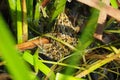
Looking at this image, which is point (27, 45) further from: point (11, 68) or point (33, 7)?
point (11, 68)

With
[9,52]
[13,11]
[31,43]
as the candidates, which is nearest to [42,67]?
[31,43]

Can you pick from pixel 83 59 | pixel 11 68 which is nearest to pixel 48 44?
pixel 83 59

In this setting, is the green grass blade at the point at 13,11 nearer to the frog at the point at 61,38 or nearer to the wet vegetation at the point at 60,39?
the wet vegetation at the point at 60,39

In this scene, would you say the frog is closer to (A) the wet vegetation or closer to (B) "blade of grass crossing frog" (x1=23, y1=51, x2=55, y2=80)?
(A) the wet vegetation

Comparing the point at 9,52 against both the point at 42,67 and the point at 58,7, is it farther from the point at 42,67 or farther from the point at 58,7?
the point at 58,7

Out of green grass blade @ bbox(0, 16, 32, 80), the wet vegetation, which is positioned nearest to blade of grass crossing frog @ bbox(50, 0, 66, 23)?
the wet vegetation

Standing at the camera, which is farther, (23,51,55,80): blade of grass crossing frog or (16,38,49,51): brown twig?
(16,38,49,51): brown twig

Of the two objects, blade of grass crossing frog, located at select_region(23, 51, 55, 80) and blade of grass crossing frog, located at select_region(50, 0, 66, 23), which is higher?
blade of grass crossing frog, located at select_region(50, 0, 66, 23)

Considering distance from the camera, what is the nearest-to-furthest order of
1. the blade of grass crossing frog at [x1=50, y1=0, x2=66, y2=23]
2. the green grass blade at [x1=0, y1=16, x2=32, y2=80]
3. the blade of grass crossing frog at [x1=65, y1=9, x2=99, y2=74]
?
the green grass blade at [x1=0, y1=16, x2=32, y2=80], the blade of grass crossing frog at [x1=65, y1=9, x2=99, y2=74], the blade of grass crossing frog at [x1=50, y1=0, x2=66, y2=23]

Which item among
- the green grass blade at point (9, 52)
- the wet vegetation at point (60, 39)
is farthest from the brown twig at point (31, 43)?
the green grass blade at point (9, 52)

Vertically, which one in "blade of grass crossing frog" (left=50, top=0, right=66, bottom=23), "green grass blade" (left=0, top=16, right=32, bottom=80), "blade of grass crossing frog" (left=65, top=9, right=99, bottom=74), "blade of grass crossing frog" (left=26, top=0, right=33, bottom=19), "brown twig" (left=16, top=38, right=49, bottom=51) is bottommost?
"green grass blade" (left=0, top=16, right=32, bottom=80)

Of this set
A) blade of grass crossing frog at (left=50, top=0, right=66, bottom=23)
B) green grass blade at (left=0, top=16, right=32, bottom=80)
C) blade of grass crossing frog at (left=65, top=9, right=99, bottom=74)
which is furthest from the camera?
blade of grass crossing frog at (left=50, top=0, right=66, bottom=23)
